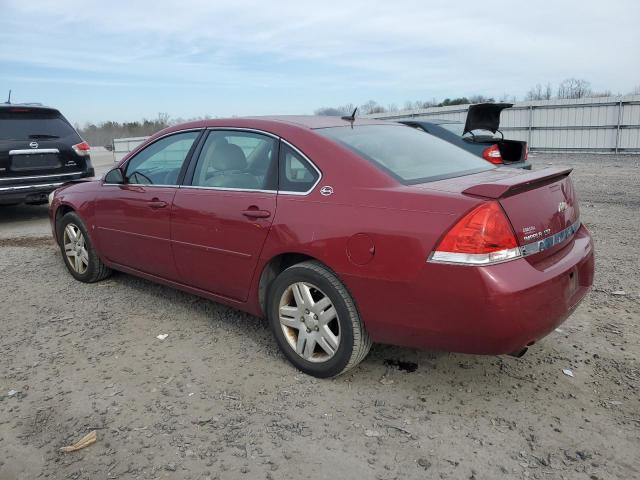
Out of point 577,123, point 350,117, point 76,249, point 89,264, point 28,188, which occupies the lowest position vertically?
point 89,264

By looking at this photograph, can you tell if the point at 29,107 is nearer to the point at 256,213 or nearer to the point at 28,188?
the point at 28,188

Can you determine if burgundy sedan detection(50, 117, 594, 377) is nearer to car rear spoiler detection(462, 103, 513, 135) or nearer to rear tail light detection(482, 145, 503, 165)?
rear tail light detection(482, 145, 503, 165)

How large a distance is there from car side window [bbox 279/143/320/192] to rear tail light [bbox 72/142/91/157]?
655 cm

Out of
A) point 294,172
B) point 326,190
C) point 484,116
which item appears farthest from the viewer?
point 484,116

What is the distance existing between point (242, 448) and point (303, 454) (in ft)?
1.00

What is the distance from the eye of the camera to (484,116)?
930cm

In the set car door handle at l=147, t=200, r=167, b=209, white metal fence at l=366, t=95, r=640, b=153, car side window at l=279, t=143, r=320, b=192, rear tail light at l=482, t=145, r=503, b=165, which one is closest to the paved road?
car door handle at l=147, t=200, r=167, b=209

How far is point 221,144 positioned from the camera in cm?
395

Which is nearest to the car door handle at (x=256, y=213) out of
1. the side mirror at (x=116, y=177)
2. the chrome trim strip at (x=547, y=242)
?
the chrome trim strip at (x=547, y=242)

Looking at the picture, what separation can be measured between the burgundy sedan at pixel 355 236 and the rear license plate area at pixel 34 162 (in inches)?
188

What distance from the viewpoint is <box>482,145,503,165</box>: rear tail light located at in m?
8.07

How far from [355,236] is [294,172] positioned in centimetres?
69

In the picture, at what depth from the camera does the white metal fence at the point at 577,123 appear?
56.5 feet

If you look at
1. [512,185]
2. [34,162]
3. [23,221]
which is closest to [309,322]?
[512,185]
